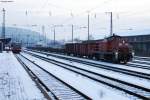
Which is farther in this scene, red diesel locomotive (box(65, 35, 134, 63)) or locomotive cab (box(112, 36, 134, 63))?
red diesel locomotive (box(65, 35, 134, 63))

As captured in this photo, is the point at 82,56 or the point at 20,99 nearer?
the point at 20,99

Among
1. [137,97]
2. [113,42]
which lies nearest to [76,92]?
[137,97]

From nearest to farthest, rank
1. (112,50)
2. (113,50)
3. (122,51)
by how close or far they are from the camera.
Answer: (122,51) < (113,50) < (112,50)

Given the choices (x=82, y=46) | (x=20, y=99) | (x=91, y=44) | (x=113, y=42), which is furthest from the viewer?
(x=82, y=46)

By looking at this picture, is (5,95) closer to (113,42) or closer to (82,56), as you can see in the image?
(113,42)

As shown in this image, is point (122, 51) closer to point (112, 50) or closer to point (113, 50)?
point (113, 50)

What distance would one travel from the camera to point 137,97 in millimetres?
13523

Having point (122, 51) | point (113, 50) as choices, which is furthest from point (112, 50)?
point (122, 51)

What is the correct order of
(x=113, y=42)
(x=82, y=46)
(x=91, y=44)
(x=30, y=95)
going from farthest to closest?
(x=82, y=46)
(x=91, y=44)
(x=113, y=42)
(x=30, y=95)

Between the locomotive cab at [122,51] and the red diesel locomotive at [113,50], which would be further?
the red diesel locomotive at [113,50]

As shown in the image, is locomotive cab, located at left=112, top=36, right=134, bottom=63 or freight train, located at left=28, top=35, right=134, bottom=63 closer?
locomotive cab, located at left=112, top=36, right=134, bottom=63

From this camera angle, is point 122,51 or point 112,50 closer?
point 122,51

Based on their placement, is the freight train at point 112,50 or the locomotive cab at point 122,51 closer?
the locomotive cab at point 122,51

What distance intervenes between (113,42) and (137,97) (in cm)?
2657
